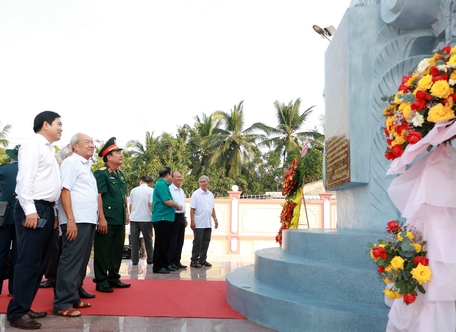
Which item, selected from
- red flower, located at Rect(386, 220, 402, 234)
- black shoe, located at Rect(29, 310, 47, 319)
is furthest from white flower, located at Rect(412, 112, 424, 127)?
black shoe, located at Rect(29, 310, 47, 319)

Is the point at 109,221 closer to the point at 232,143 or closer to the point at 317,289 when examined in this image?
the point at 317,289

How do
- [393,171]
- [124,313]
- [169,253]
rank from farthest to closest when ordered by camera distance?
[169,253] < [124,313] < [393,171]

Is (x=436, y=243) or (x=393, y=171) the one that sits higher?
(x=393, y=171)

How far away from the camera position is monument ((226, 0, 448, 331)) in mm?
2879

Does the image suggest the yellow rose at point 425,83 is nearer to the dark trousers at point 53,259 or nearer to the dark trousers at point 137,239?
the dark trousers at point 53,259

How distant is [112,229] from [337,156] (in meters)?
2.58

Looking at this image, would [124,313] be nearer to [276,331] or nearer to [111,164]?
[276,331]

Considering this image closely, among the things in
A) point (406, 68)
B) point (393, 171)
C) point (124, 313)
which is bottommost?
point (124, 313)

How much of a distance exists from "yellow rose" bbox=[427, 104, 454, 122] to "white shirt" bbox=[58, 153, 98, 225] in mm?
2736

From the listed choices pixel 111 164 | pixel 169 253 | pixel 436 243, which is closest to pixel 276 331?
pixel 436 243

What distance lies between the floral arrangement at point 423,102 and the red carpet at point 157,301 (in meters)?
2.03

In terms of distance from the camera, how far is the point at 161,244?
19.5ft

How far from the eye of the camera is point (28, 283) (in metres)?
2.97

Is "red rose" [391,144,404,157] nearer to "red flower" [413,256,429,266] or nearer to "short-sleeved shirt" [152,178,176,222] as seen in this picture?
"red flower" [413,256,429,266]
